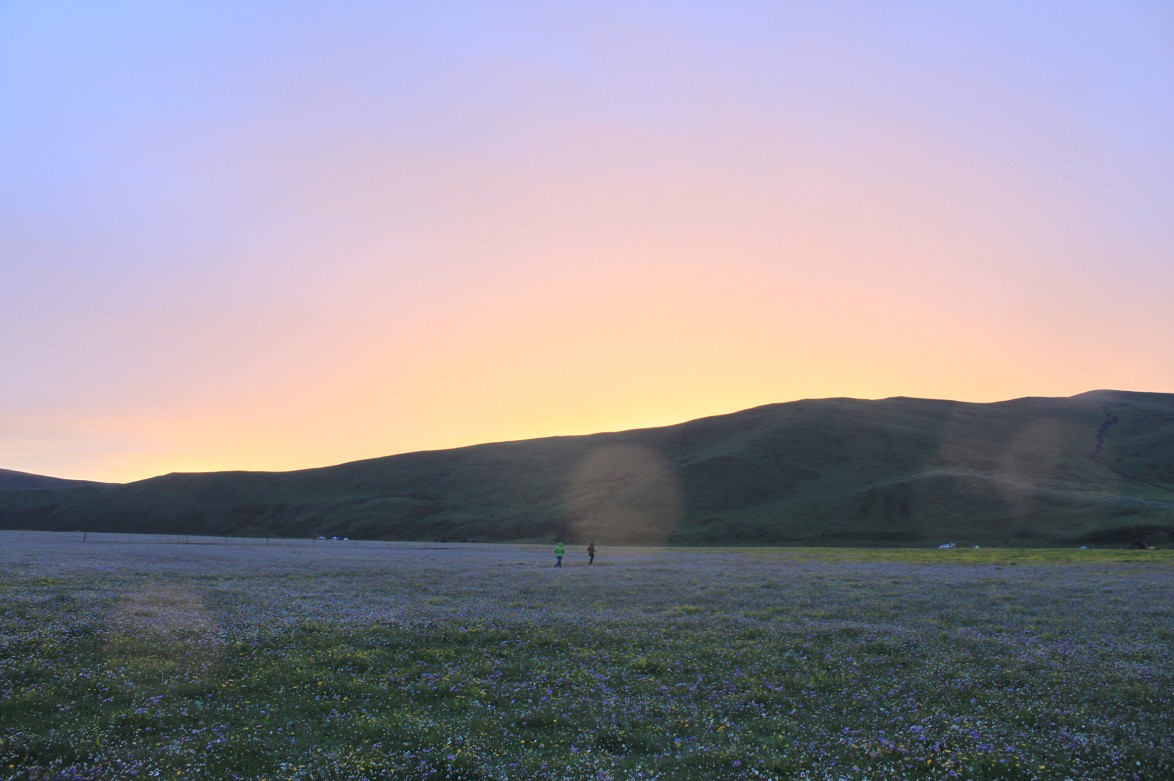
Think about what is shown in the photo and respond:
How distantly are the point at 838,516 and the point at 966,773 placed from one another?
193 m

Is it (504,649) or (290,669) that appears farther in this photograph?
(504,649)

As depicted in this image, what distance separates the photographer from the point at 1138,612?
3541cm

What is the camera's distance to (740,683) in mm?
19797

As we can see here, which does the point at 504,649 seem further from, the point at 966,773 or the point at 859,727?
the point at 966,773

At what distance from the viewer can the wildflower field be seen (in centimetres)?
1352

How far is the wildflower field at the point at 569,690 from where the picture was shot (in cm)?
1352

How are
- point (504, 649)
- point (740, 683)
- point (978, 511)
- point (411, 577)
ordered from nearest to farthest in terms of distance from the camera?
point (740, 683) < point (504, 649) < point (411, 577) < point (978, 511)

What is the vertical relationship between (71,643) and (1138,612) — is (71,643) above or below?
above

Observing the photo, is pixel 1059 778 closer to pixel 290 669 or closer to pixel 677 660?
pixel 677 660

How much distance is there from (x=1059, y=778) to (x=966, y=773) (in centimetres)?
148

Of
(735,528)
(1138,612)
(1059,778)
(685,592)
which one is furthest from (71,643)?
(735,528)

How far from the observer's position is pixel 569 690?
1895 centimetres

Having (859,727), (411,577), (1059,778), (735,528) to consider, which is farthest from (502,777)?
(735,528)

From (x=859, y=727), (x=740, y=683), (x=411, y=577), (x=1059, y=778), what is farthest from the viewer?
(x=411, y=577)
